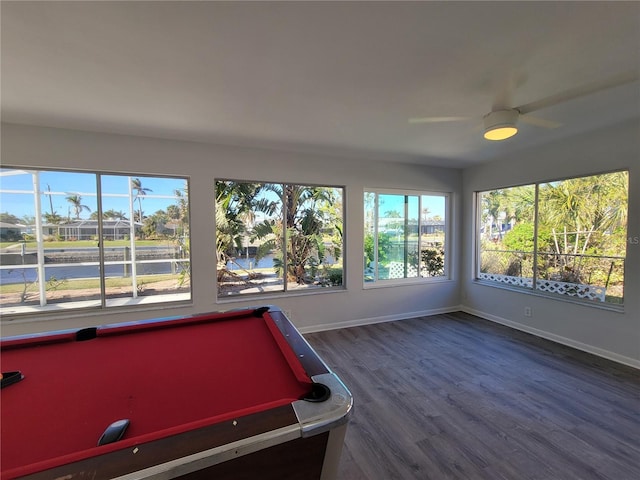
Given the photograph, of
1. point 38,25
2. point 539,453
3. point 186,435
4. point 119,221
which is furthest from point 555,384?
point 119,221

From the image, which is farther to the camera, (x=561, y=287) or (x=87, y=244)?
(x=561, y=287)

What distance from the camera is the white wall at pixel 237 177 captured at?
2.80 metres

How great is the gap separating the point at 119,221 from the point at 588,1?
4.04 metres

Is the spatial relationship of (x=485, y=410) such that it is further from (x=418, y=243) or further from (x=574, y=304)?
(x=418, y=243)

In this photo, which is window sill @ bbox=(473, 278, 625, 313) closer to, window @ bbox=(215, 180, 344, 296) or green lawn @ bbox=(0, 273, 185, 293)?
window @ bbox=(215, 180, 344, 296)

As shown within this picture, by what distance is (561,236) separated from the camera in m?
3.50

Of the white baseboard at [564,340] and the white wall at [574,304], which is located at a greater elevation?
the white wall at [574,304]

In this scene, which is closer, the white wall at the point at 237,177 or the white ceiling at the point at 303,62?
the white ceiling at the point at 303,62

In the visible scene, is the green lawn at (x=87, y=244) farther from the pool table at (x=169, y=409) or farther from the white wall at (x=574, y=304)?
the white wall at (x=574, y=304)

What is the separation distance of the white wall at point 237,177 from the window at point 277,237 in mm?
179

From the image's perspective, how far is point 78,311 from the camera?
2957mm

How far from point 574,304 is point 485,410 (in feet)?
7.05

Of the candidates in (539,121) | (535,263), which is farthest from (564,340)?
(539,121)

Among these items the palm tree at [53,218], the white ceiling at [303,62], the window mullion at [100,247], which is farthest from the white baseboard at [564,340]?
the palm tree at [53,218]
